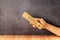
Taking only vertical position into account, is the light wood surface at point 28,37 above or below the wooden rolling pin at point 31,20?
below

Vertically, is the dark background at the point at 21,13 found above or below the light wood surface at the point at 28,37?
above

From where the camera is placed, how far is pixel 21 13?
134cm

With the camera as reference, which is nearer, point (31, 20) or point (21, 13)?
point (31, 20)

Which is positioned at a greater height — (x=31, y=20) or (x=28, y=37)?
(x=31, y=20)

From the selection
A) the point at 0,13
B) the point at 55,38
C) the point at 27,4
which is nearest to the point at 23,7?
the point at 27,4

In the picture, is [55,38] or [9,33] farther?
[9,33]

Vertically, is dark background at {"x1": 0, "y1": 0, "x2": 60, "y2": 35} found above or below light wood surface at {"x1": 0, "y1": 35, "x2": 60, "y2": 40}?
above

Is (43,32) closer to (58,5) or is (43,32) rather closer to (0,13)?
(58,5)

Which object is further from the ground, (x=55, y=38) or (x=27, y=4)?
(x=27, y=4)

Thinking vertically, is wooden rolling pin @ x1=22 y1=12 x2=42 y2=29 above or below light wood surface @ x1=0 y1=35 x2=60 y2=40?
above

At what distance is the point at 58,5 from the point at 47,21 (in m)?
0.18

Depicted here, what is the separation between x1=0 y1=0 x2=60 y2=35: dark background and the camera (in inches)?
52.1

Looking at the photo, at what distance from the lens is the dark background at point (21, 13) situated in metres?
1.32

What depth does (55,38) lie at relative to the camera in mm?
1255
